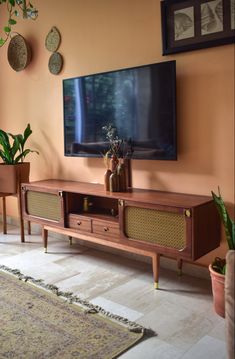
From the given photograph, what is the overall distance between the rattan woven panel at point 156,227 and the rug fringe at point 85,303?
53 cm

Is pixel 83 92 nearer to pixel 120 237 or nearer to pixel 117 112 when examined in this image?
pixel 117 112

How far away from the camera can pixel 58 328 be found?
1882mm

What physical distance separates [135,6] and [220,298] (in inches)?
82.0

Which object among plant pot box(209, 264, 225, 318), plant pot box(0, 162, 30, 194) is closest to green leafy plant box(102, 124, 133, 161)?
plant pot box(0, 162, 30, 194)

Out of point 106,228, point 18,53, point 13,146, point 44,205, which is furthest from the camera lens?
point 18,53

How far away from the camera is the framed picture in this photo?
7.17 feet

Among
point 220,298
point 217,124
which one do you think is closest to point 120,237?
point 220,298

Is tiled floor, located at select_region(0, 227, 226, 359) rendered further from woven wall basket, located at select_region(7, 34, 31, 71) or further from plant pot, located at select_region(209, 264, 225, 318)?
woven wall basket, located at select_region(7, 34, 31, 71)

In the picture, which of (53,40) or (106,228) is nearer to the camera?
(106,228)

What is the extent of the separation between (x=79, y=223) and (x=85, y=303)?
76 cm

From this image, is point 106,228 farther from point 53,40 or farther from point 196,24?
point 53,40

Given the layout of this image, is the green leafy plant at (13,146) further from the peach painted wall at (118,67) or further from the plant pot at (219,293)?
the plant pot at (219,293)

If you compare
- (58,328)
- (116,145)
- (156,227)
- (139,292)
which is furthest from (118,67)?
(58,328)

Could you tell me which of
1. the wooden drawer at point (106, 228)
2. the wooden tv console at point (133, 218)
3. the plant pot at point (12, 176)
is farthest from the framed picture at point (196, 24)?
the plant pot at point (12, 176)
